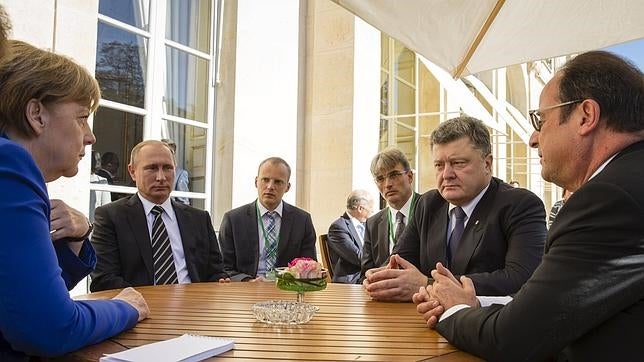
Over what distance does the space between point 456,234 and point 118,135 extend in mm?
4053

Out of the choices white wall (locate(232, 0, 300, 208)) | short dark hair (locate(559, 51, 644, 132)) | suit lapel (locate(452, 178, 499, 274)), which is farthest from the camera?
white wall (locate(232, 0, 300, 208))

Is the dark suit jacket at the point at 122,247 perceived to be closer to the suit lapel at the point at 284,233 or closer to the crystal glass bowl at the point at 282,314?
the suit lapel at the point at 284,233

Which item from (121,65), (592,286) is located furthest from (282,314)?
(121,65)

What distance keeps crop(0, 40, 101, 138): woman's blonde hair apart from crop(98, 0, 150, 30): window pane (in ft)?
14.4

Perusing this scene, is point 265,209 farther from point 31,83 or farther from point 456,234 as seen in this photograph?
point 31,83

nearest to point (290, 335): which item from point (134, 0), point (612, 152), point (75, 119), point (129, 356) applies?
point (129, 356)

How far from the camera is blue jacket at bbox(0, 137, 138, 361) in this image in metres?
1.24

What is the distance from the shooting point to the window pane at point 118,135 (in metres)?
5.47

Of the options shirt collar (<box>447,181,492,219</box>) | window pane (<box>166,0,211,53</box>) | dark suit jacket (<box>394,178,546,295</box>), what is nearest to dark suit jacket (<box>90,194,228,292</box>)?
dark suit jacket (<box>394,178,546,295</box>)

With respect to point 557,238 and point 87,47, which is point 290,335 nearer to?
point 557,238

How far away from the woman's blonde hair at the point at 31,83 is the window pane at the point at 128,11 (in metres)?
4.40

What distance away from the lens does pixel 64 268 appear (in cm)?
196

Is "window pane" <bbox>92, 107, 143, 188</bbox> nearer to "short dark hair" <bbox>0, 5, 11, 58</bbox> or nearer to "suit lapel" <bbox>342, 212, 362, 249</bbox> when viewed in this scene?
"suit lapel" <bbox>342, 212, 362, 249</bbox>

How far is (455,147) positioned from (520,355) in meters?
1.72
